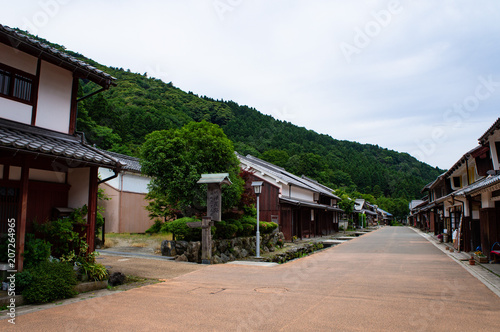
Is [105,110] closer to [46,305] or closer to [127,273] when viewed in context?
[127,273]

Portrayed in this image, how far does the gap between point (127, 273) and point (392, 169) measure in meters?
112

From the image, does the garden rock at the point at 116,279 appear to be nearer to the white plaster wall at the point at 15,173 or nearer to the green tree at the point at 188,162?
the white plaster wall at the point at 15,173

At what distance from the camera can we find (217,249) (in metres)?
14.7

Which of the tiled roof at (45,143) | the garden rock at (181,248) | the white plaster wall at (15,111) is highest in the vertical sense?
the white plaster wall at (15,111)

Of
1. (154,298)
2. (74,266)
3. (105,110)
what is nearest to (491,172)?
(154,298)

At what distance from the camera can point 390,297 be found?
765cm

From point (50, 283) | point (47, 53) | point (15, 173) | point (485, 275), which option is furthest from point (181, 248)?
point (485, 275)

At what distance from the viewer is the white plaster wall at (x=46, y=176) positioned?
27.5 ft

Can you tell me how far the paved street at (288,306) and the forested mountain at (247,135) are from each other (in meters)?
17.4

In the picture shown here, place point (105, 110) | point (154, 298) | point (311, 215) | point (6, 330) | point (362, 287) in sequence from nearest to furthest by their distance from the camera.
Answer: point (6, 330)
point (154, 298)
point (362, 287)
point (311, 215)
point (105, 110)

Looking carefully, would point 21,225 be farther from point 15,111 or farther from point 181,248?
point 181,248

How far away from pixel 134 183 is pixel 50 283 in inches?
728

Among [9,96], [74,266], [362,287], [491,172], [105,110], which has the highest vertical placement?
[105,110]

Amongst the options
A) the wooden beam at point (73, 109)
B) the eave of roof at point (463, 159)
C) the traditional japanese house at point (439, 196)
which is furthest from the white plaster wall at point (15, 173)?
the traditional japanese house at point (439, 196)
